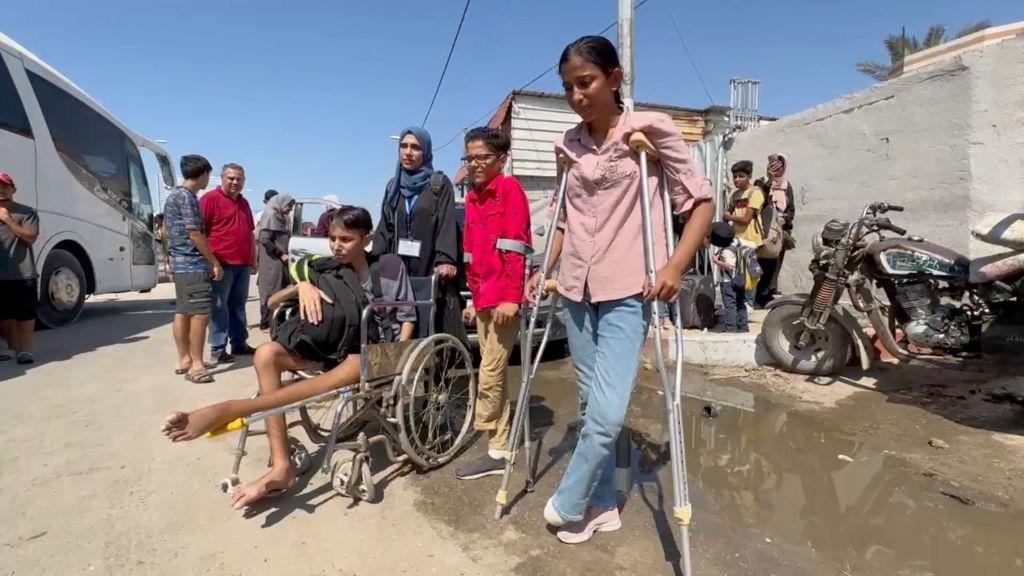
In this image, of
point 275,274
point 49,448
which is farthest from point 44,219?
point 49,448

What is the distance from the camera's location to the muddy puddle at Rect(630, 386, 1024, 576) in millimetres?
2279

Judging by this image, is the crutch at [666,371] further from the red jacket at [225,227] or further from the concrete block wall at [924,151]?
the concrete block wall at [924,151]

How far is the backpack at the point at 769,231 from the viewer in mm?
5996

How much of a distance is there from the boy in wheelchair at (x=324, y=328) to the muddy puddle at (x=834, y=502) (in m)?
1.69

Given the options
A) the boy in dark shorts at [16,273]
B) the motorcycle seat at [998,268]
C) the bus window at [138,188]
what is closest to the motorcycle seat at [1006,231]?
the motorcycle seat at [998,268]

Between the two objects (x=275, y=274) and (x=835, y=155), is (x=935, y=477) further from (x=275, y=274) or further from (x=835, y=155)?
(x=275, y=274)

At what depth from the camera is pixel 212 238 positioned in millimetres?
5184

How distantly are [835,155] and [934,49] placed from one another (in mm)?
1756

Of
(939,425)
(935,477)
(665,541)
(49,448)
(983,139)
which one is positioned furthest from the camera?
(983,139)

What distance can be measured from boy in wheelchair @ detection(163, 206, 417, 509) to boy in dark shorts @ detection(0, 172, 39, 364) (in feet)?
13.4

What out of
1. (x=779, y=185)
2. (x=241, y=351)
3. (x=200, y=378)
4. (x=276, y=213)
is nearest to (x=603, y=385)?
(x=200, y=378)

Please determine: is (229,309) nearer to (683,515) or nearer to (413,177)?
(413,177)

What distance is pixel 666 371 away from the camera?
2.10m

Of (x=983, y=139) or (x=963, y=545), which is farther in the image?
(x=983, y=139)
